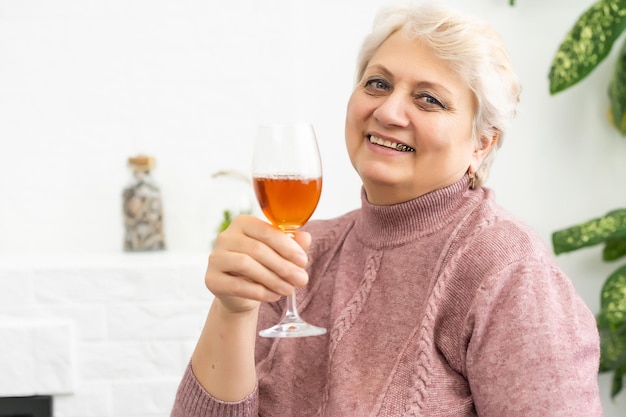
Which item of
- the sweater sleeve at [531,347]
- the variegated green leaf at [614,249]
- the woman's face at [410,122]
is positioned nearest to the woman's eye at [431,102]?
the woman's face at [410,122]

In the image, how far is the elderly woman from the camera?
1381 millimetres

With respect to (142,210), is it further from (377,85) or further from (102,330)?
(377,85)

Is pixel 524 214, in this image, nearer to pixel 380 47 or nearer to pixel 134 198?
pixel 134 198

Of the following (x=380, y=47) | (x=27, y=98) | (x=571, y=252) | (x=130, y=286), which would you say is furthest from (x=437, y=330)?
(x=27, y=98)

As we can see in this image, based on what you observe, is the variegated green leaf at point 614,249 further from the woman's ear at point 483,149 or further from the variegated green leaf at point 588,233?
the woman's ear at point 483,149

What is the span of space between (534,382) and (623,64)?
1.78 meters

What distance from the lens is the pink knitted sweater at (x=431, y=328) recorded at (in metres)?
1.38

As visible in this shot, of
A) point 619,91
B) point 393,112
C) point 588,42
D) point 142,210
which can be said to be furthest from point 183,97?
point 393,112

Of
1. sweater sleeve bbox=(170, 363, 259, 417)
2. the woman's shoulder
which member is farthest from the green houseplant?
sweater sleeve bbox=(170, 363, 259, 417)

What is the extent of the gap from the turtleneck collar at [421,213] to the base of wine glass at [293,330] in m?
0.34

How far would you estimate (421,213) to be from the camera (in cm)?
165

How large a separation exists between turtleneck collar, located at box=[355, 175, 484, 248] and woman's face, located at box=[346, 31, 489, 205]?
0.02 metres

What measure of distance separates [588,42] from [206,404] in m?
1.74

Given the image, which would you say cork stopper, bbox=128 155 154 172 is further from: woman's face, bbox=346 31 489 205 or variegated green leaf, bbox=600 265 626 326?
variegated green leaf, bbox=600 265 626 326
